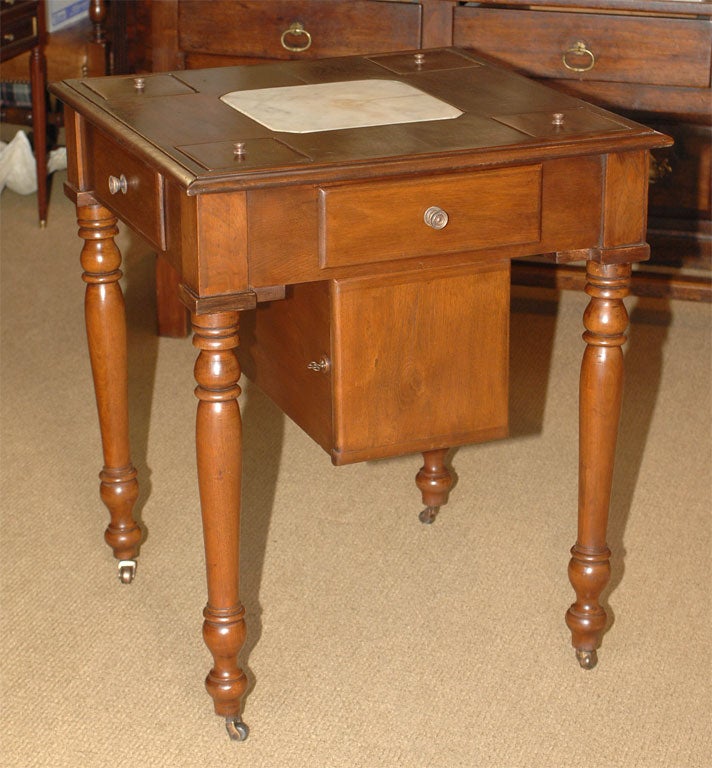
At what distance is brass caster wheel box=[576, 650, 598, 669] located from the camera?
225cm

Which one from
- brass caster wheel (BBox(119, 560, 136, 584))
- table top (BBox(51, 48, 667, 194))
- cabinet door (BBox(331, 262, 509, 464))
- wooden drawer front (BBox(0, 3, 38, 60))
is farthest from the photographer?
wooden drawer front (BBox(0, 3, 38, 60))

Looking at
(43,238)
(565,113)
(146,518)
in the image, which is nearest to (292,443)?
(146,518)

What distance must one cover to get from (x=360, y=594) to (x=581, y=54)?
4.50ft

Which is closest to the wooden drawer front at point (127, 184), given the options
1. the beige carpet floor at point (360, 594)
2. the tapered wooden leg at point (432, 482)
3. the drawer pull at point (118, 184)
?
the drawer pull at point (118, 184)

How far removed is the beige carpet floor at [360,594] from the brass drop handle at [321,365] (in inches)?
8.6

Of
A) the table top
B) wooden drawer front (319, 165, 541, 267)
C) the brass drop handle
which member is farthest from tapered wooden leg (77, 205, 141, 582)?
wooden drawer front (319, 165, 541, 267)

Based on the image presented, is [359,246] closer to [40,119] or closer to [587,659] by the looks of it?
[587,659]

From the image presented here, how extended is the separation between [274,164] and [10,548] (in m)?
1.18

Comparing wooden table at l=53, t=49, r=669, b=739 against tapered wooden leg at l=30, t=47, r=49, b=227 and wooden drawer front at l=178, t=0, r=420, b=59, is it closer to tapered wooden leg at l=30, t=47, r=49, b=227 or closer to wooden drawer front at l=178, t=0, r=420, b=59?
wooden drawer front at l=178, t=0, r=420, b=59

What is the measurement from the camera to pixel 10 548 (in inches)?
102

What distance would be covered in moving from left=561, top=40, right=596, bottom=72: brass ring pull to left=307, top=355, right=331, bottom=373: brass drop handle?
1269 mm

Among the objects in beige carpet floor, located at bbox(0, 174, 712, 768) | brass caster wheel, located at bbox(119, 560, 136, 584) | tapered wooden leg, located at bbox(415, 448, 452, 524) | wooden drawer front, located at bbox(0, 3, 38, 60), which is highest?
wooden drawer front, located at bbox(0, 3, 38, 60)

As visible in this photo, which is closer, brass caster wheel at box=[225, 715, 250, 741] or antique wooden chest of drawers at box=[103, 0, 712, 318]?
brass caster wheel at box=[225, 715, 250, 741]

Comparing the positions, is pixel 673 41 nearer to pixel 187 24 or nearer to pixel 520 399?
pixel 520 399
